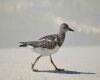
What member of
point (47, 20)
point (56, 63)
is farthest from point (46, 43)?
point (47, 20)

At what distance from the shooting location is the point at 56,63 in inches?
190

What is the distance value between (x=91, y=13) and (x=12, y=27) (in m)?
1.15

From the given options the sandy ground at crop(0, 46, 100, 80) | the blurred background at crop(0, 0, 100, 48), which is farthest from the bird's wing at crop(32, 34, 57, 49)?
the blurred background at crop(0, 0, 100, 48)

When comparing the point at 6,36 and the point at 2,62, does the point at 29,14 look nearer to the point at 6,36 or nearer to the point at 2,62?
the point at 6,36

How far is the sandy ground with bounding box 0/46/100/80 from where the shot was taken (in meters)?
4.36

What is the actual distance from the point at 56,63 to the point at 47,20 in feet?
4.22

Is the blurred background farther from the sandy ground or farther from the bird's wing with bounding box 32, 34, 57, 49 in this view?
the bird's wing with bounding box 32, 34, 57, 49

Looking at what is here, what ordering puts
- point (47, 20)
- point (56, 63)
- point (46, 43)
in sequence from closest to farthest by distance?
point (46, 43) → point (56, 63) → point (47, 20)

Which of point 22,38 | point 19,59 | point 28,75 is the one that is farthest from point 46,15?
point 28,75

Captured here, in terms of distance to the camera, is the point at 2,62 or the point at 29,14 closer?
the point at 2,62

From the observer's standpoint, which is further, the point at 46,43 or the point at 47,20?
the point at 47,20

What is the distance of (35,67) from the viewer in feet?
15.5

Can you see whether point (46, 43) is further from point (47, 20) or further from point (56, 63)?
point (47, 20)

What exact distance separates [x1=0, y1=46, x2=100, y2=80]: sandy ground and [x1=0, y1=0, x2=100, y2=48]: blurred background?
25 centimetres
